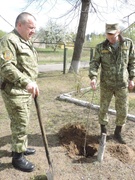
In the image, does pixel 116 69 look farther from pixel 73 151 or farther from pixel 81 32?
pixel 81 32

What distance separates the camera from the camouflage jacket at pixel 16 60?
2453mm

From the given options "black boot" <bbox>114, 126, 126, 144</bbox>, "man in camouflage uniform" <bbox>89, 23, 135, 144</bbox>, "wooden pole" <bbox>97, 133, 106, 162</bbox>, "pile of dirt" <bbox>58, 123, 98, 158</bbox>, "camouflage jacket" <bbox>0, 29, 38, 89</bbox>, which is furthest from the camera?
"black boot" <bbox>114, 126, 126, 144</bbox>

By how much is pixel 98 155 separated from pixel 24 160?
0.98 metres

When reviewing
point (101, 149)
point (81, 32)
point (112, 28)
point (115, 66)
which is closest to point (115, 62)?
point (115, 66)

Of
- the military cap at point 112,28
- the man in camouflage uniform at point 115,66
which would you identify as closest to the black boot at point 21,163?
the man in camouflage uniform at point 115,66

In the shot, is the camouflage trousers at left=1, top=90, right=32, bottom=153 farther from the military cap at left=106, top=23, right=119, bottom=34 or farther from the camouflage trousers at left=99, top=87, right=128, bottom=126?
the military cap at left=106, top=23, right=119, bottom=34

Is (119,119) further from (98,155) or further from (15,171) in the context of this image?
(15,171)

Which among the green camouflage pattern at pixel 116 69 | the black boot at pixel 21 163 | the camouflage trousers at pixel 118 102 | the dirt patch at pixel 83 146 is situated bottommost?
the dirt patch at pixel 83 146

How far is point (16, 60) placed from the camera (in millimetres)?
2578

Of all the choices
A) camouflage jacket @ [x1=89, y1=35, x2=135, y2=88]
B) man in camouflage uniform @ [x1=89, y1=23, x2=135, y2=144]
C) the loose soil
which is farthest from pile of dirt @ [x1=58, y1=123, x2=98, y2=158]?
camouflage jacket @ [x1=89, y1=35, x2=135, y2=88]

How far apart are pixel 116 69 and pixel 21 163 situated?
182cm

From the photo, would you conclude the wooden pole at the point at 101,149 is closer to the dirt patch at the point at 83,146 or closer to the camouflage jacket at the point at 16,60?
the dirt patch at the point at 83,146

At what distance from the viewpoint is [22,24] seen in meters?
2.57

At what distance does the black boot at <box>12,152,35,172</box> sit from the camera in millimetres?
3002
